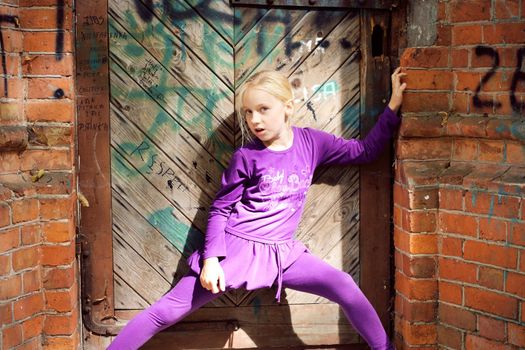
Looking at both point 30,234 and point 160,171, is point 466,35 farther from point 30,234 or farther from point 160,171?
point 30,234

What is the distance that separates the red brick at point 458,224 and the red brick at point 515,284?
0.24 m

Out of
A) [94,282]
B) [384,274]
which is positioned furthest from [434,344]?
[94,282]

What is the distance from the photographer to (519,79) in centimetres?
284

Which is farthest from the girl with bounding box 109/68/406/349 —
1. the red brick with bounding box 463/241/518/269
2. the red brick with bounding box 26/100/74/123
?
the red brick with bounding box 26/100/74/123

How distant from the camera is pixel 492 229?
2.82m

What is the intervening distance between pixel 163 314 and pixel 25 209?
0.78 metres

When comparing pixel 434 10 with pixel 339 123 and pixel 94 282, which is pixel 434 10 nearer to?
pixel 339 123

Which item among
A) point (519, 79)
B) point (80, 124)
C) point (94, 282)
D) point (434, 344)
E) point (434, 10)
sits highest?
point (434, 10)

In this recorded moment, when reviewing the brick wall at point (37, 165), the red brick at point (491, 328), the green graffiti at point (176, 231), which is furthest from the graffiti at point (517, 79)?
the brick wall at point (37, 165)

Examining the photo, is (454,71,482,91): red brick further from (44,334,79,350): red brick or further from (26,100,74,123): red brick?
(44,334,79,350): red brick

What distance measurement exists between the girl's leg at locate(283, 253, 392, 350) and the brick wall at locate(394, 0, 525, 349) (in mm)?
213

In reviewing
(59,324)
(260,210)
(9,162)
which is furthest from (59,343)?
(260,210)

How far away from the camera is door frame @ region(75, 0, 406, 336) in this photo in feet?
10.1

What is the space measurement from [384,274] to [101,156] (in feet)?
5.17
